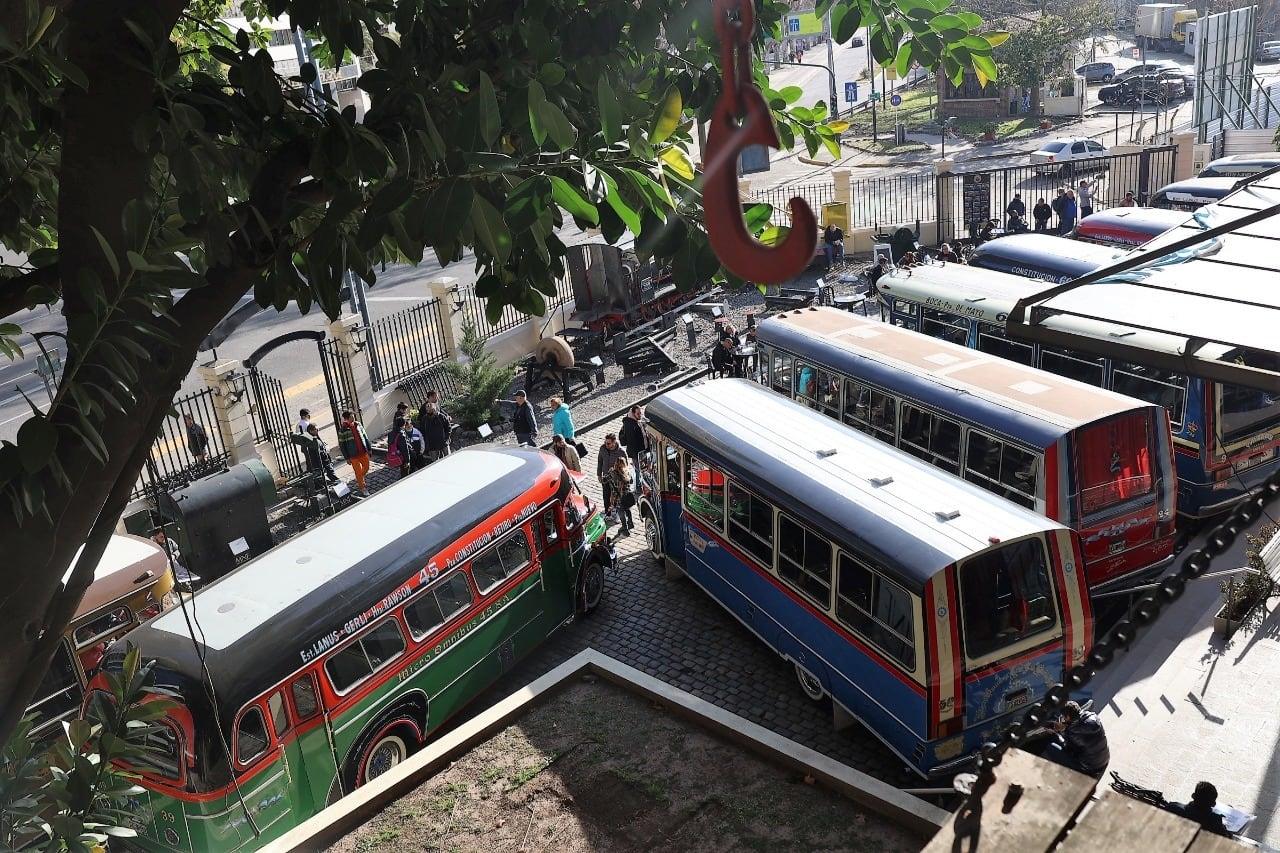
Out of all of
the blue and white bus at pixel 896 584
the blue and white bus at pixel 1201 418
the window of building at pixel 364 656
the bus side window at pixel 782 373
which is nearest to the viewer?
the blue and white bus at pixel 896 584

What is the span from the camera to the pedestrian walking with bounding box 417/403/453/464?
16.8 m

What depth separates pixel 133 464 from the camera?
129 inches

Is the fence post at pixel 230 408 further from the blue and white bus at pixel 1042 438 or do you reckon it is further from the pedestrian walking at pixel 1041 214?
the pedestrian walking at pixel 1041 214

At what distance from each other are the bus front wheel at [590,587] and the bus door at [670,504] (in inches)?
35.6

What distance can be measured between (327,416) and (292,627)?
41.2 feet

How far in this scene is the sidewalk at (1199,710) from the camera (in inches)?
347

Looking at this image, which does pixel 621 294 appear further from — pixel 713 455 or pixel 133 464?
pixel 133 464

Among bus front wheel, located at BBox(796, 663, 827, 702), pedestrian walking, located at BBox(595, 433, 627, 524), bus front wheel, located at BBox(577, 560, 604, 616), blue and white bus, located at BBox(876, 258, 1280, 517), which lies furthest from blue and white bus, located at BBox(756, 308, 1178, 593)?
bus front wheel, located at BBox(577, 560, 604, 616)

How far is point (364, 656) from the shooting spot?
9.57 meters

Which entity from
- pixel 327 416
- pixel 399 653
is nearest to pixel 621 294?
pixel 327 416

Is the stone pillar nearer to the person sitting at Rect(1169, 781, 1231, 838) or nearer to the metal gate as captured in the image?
the metal gate

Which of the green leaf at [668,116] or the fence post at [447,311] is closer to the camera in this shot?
the green leaf at [668,116]

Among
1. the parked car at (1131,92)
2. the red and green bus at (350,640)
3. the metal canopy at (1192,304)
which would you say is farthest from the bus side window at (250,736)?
the parked car at (1131,92)

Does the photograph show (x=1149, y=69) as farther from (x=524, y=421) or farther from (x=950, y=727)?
(x=950, y=727)
